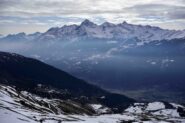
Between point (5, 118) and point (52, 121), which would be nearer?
point (5, 118)

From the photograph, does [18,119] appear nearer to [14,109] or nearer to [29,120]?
[29,120]

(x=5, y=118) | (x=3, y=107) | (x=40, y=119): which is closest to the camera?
(x=5, y=118)

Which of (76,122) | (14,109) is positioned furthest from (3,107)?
(76,122)

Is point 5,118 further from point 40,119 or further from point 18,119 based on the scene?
point 40,119

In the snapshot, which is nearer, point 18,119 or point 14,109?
point 18,119

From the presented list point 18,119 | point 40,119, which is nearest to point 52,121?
point 40,119

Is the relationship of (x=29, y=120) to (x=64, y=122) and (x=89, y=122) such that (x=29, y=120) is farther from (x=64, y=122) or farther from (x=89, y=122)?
(x=89, y=122)

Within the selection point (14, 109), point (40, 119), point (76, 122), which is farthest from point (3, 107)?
point (76, 122)

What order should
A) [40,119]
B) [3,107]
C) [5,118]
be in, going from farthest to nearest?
[3,107] < [40,119] < [5,118]
